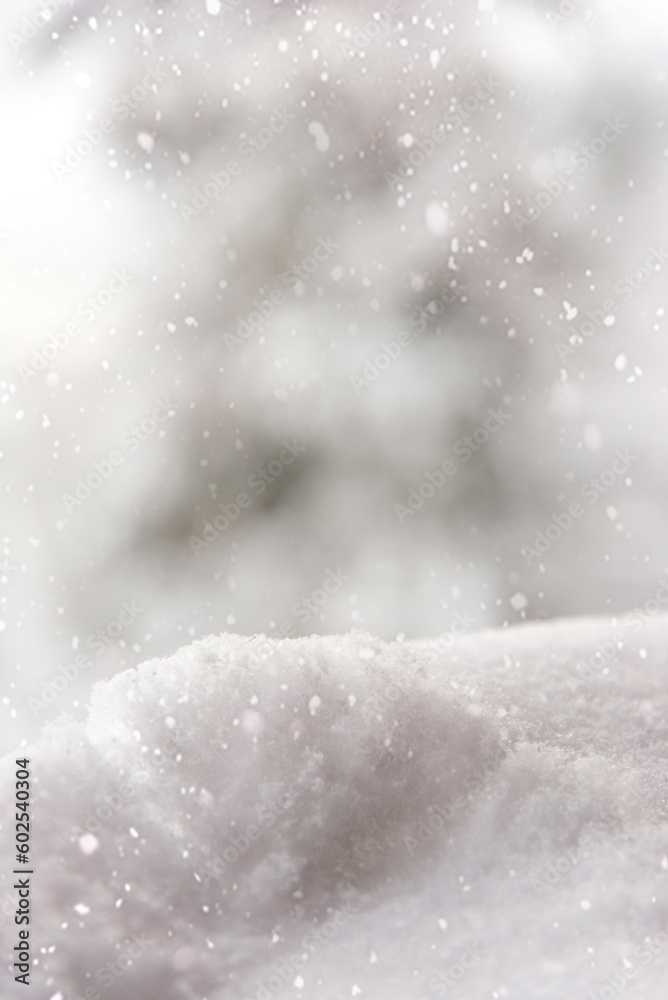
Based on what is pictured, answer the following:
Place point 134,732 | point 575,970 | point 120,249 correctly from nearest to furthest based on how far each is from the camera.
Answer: point 575,970, point 134,732, point 120,249

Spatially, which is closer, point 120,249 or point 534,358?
point 120,249

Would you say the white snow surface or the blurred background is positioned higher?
the blurred background

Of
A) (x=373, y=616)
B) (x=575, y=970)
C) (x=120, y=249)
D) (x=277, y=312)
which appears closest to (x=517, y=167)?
(x=277, y=312)

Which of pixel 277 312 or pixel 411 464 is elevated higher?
pixel 277 312

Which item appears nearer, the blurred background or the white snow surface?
the white snow surface

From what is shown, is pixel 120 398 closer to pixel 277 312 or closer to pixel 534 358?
pixel 277 312

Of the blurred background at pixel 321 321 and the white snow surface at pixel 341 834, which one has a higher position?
the blurred background at pixel 321 321
